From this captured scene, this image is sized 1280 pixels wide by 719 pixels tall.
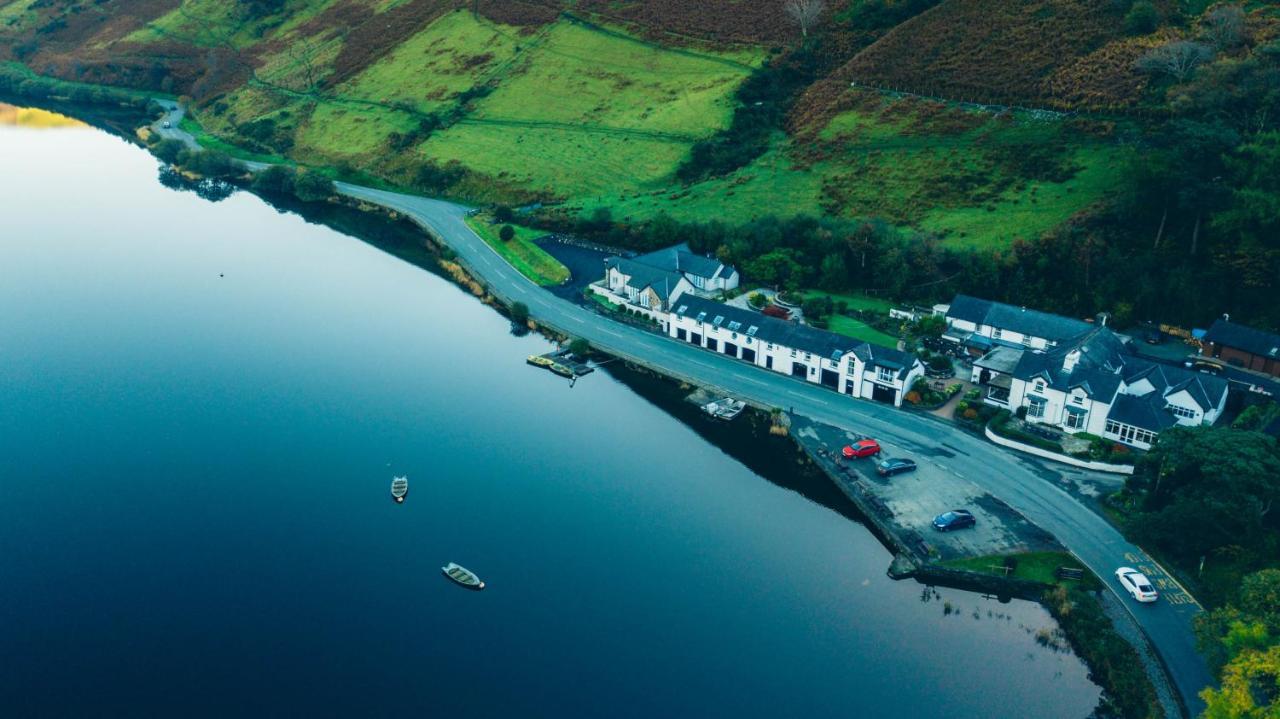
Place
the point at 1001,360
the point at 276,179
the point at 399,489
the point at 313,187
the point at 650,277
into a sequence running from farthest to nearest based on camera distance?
the point at 276,179, the point at 313,187, the point at 650,277, the point at 1001,360, the point at 399,489

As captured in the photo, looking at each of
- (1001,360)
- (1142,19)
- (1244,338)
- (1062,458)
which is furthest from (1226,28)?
(1062,458)

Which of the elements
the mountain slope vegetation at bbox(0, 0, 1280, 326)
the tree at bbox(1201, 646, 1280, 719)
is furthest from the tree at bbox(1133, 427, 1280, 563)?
the mountain slope vegetation at bbox(0, 0, 1280, 326)

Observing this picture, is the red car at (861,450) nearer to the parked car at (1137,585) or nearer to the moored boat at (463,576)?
the parked car at (1137,585)

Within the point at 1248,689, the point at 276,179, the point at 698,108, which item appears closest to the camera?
the point at 1248,689

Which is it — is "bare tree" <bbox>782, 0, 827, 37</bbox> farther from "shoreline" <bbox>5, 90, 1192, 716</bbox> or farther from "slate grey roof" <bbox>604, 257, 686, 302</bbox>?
"slate grey roof" <bbox>604, 257, 686, 302</bbox>

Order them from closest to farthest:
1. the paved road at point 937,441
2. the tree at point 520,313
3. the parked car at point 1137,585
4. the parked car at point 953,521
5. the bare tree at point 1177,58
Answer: the paved road at point 937,441 → the parked car at point 1137,585 → the parked car at point 953,521 → the tree at point 520,313 → the bare tree at point 1177,58

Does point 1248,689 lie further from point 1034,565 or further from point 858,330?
point 858,330

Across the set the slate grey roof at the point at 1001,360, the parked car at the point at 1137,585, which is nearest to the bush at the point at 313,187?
the slate grey roof at the point at 1001,360
